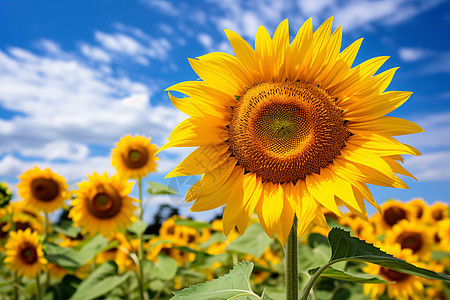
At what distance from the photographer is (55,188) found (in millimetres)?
5680

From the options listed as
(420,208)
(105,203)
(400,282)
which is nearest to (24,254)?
(105,203)

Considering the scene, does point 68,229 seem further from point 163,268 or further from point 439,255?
point 439,255

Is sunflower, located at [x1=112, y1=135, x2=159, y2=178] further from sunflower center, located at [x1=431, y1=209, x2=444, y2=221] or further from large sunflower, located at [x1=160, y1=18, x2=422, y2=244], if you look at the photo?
sunflower center, located at [x1=431, y1=209, x2=444, y2=221]

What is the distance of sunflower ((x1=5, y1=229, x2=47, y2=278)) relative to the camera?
15.6 ft

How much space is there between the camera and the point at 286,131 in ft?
6.75

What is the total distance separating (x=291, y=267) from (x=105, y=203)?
3.44m

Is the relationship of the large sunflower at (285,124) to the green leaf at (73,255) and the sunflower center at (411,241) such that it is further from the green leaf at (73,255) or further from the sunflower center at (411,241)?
the sunflower center at (411,241)

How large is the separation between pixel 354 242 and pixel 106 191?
355 cm

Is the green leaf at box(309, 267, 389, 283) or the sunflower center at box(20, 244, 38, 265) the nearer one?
the green leaf at box(309, 267, 389, 283)

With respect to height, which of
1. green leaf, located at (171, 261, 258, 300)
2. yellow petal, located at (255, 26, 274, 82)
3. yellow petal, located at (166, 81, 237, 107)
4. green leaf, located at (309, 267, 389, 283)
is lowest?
green leaf, located at (309, 267, 389, 283)

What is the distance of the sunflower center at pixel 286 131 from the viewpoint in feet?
6.38

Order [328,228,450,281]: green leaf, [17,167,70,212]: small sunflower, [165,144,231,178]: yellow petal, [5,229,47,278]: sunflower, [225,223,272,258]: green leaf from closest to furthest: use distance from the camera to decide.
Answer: [328,228,450,281]: green leaf
[165,144,231,178]: yellow petal
[225,223,272,258]: green leaf
[5,229,47,278]: sunflower
[17,167,70,212]: small sunflower

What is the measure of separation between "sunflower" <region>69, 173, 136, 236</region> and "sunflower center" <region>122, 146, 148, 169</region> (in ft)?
1.82

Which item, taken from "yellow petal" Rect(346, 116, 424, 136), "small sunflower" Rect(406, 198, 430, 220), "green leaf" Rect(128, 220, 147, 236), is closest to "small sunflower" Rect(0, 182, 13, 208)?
"green leaf" Rect(128, 220, 147, 236)
